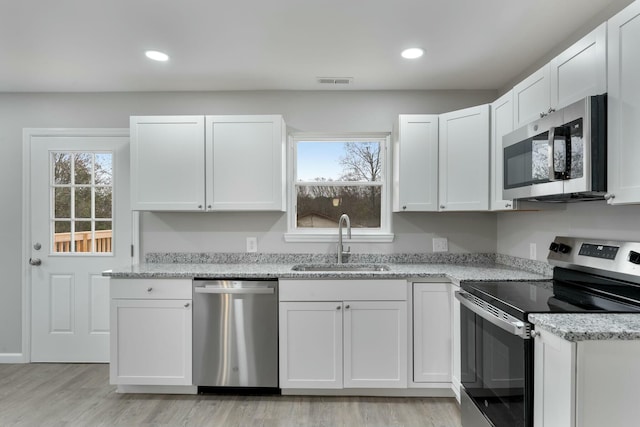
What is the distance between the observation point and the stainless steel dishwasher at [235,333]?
8.46ft

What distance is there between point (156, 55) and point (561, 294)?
9.48ft

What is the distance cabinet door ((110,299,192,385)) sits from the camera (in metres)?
2.61

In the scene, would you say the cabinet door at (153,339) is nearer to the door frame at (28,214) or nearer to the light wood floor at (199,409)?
the light wood floor at (199,409)

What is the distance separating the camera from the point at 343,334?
8.45 feet

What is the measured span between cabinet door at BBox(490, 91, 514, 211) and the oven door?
769mm

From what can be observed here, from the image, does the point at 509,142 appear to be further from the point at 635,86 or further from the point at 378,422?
the point at 378,422

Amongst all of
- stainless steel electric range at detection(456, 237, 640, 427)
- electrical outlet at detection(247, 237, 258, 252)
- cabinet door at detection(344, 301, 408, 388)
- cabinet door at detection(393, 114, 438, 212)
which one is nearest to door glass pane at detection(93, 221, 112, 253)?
electrical outlet at detection(247, 237, 258, 252)

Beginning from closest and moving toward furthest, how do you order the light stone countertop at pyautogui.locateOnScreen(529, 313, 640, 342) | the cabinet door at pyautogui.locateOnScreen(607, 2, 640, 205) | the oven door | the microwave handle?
the light stone countertop at pyautogui.locateOnScreen(529, 313, 640, 342), the cabinet door at pyautogui.locateOnScreen(607, 2, 640, 205), the oven door, the microwave handle

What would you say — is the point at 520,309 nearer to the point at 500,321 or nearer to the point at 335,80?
the point at 500,321

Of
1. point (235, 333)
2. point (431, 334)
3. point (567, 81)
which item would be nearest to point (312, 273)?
point (235, 333)

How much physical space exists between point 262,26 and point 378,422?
2.54 meters

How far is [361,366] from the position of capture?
2574 mm

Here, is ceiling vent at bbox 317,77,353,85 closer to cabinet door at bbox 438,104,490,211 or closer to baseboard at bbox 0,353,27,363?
cabinet door at bbox 438,104,490,211

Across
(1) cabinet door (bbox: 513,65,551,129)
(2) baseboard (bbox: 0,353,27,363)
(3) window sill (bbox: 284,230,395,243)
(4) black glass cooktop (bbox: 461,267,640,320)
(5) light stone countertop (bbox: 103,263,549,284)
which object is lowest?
(2) baseboard (bbox: 0,353,27,363)
